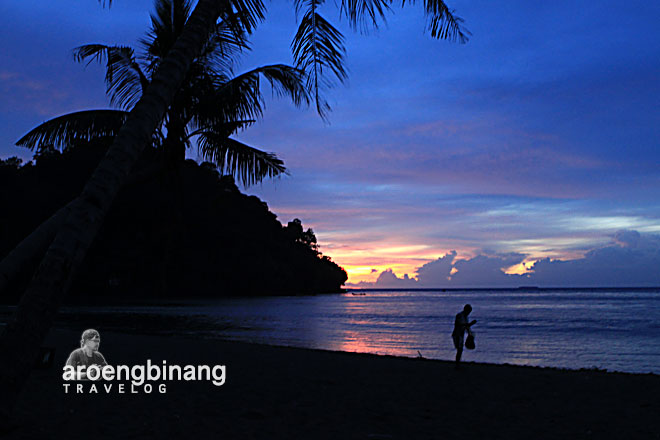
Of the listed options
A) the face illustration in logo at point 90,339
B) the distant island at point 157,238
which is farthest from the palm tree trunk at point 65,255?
the distant island at point 157,238

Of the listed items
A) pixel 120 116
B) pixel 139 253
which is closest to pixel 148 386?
pixel 120 116

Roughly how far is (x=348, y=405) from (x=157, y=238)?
68.2 m

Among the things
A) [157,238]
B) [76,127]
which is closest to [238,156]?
[76,127]

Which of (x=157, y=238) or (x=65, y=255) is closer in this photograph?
(x=65, y=255)

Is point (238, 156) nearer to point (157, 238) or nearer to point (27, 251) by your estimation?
point (27, 251)

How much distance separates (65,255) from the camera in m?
4.07

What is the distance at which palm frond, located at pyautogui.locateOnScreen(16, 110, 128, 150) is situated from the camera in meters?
7.79

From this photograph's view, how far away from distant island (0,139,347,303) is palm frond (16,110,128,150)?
874 inches

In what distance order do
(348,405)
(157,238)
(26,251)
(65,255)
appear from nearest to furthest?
1. (65,255)
2. (26,251)
3. (348,405)
4. (157,238)

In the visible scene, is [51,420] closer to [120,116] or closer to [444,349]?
[120,116]

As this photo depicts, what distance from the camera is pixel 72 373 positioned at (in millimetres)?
7797

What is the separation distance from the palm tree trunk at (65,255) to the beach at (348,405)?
989mm

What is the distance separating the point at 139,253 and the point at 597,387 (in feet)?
233

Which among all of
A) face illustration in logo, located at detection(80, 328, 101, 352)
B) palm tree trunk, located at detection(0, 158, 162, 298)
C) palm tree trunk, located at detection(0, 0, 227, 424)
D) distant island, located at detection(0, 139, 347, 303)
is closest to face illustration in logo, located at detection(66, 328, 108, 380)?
face illustration in logo, located at detection(80, 328, 101, 352)
